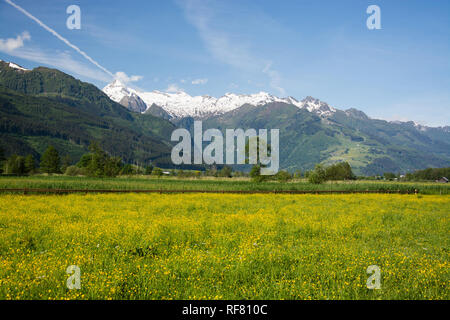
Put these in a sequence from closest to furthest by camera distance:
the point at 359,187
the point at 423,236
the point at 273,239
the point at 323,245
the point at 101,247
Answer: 1. the point at 101,247
2. the point at 323,245
3. the point at 273,239
4. the point at 423,236
5. the point at 359,187

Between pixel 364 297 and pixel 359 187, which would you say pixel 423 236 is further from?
pixel 359 187

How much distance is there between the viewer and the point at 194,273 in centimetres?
834

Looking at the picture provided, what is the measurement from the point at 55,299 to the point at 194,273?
3605 millimetres

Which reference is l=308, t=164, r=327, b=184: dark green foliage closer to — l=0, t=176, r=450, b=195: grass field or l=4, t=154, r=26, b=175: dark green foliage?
l=0, t=176, r=450, b=195: grass field

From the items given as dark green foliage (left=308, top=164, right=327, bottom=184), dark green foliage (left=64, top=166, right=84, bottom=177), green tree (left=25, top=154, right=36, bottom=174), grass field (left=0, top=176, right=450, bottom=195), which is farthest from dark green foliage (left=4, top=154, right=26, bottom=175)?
dark green foliage (left=308, top=164, right=327, bottom=184)

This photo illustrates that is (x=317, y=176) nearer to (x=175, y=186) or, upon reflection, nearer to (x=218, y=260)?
(x=175, y=186)

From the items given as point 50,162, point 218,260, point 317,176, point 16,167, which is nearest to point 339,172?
point 317,176

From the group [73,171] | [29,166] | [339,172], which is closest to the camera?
[29,166]

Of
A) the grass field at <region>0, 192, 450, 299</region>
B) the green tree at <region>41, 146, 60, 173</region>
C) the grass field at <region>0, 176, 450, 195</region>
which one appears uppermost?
the green tree at <region>41, 146, 60, 173</region>

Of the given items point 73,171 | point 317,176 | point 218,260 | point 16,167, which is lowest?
point 317,176

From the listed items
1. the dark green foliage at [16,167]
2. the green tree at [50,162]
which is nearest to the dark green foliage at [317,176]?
the green tree at [50,162]

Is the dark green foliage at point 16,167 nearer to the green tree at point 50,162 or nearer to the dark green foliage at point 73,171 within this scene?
the green tree at point 50,162
